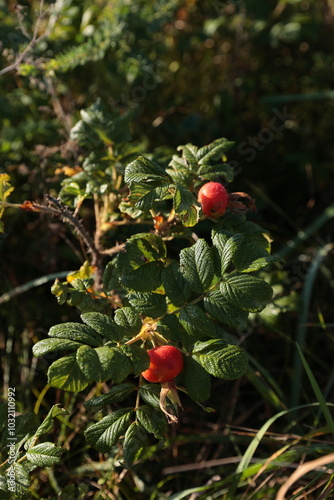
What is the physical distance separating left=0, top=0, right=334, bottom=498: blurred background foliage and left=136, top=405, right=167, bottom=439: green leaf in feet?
1.89

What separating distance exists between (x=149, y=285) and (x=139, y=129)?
1.29m

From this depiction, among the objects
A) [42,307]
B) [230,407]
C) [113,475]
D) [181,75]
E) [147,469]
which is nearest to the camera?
[113,475]

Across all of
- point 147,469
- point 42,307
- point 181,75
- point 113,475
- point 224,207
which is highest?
point 224,207

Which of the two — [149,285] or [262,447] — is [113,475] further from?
[149,285]

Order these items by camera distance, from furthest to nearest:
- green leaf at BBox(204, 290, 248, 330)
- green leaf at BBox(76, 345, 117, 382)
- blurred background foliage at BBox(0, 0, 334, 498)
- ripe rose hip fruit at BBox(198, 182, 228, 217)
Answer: blurred background foliage at BBox(0, 0, 334, 498) < ripe rose hip fruit at BBox(198, 182, 228, 217) < green leaf at BBox(204, 290, 248, 330) < green leaf at BBox(76, 345, 117, 382)

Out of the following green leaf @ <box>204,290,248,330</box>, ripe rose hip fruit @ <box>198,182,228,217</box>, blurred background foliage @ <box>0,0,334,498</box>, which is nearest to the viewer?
green leaf @ <box>204,290,248,330</box>

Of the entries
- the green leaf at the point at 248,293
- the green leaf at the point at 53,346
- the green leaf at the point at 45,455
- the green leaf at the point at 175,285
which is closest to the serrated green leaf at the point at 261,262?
the green leaf at the point at 248,293

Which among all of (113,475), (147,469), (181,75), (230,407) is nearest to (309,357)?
(230,407)

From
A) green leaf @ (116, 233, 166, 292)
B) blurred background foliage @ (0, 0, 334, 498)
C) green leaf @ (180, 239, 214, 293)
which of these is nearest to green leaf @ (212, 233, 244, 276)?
green leaf @ (180, 239, 214, 293)

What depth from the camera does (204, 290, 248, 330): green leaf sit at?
100 cm

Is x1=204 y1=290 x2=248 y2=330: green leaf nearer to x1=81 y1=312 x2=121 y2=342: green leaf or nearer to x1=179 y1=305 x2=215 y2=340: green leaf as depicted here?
x1=179 y1=305 x2=215 y2=340: green leaf

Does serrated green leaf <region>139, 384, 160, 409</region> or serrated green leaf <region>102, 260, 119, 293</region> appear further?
serrated green leaf <region>102, 260, 119, 293</region>

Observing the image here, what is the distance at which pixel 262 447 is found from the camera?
5.26 ft

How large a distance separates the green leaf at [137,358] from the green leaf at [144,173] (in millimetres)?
333
